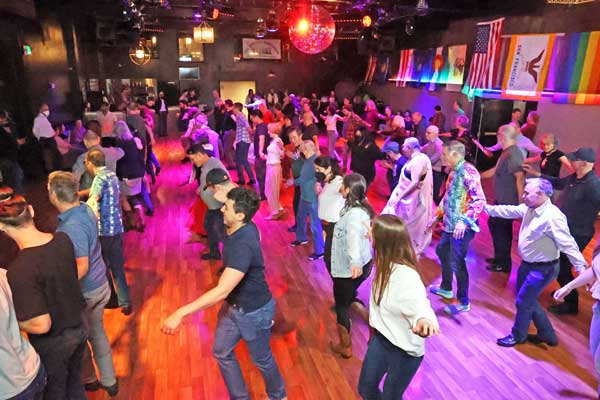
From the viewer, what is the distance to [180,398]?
2.75 meters

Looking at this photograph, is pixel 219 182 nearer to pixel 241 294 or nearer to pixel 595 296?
pixel 241 294

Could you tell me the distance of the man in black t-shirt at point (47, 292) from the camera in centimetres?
182

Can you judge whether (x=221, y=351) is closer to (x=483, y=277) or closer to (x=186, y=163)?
(x=483, y=277)

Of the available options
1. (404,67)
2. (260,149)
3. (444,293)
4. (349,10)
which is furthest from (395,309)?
(404,67)

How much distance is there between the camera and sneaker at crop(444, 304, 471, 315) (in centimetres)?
372

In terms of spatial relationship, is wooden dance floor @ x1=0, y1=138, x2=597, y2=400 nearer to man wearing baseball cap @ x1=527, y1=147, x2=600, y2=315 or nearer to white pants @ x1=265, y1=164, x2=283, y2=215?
man wearing baseball cap @ x1=527, y1=147, x2=600, y2=315

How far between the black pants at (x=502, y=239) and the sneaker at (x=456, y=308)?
112 centimetres

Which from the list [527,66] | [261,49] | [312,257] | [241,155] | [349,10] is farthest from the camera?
[261,49]

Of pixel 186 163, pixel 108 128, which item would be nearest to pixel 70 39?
pixel 186 163

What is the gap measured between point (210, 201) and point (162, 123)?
10.4m

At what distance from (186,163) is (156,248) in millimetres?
4750

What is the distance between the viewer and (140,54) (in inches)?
517

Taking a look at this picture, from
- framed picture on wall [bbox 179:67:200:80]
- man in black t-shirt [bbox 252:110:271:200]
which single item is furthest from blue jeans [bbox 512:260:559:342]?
framed picture on wall [bbox 179:67:200:80]

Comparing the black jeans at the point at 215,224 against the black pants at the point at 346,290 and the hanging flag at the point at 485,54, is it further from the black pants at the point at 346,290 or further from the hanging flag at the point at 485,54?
the hanging flag at the point at 485,54
